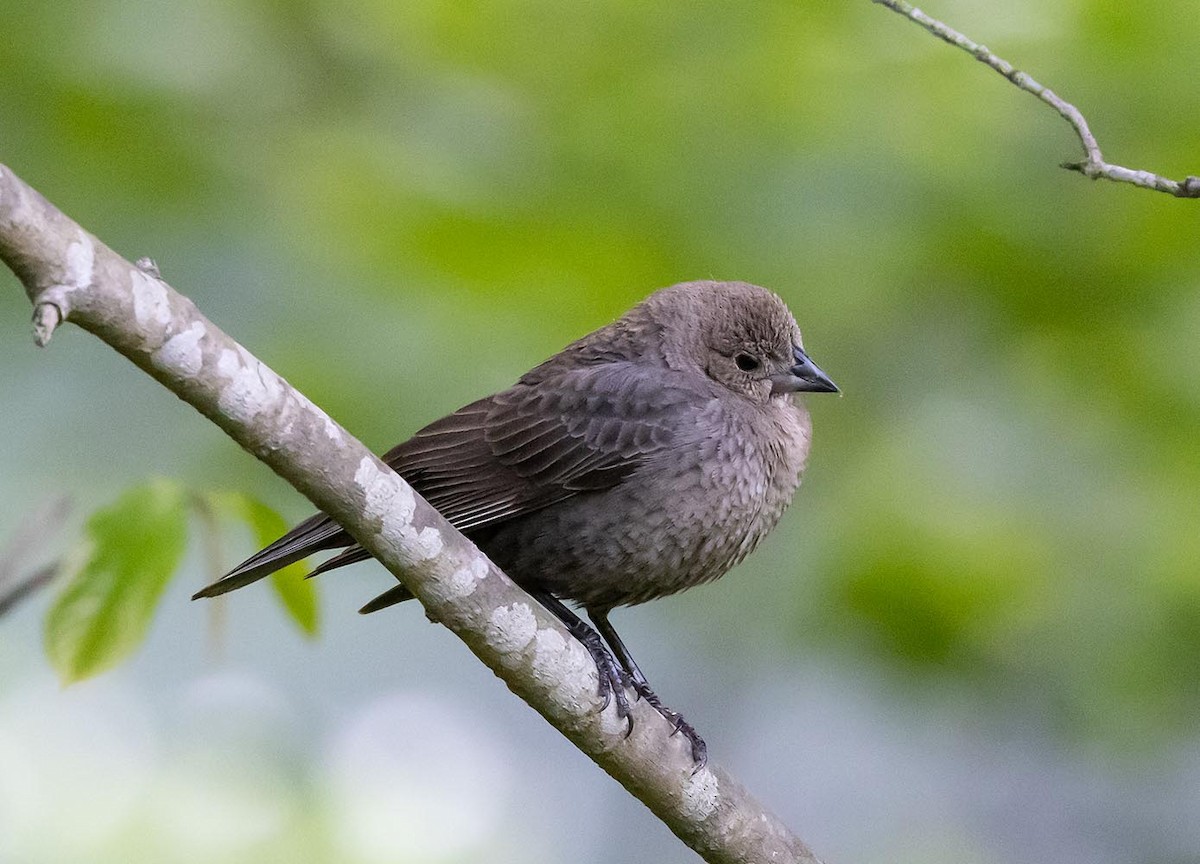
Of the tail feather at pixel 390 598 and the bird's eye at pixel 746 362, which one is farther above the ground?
the bird's eye at pixel 746 362

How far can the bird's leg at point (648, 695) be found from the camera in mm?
3479

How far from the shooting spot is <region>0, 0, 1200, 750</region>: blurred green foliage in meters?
4.86

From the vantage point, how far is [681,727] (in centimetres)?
359

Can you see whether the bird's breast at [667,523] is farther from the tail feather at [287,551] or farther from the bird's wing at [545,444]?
the tail feather at [287,551]

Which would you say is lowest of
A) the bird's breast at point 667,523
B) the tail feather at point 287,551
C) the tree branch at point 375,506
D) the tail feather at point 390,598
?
the tree branch at point 375,506

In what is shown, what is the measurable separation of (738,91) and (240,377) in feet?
10.6

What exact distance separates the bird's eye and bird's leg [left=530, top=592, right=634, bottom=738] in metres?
0.85

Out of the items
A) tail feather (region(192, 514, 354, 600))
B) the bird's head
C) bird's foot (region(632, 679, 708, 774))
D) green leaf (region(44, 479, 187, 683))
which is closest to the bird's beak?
the bird's head

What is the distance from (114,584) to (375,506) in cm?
71

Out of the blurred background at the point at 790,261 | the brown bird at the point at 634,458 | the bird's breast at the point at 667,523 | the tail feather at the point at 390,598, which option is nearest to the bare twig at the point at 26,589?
the brown bird at the point at 634,458

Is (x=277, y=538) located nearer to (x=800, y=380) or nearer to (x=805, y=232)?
(x=800, y=380)

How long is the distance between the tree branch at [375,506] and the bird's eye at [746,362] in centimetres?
112

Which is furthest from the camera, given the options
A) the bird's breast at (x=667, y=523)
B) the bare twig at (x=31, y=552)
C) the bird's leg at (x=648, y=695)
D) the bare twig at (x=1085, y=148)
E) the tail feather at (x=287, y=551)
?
the bird's breast at (x=667, y=523)

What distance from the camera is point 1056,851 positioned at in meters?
5.94
